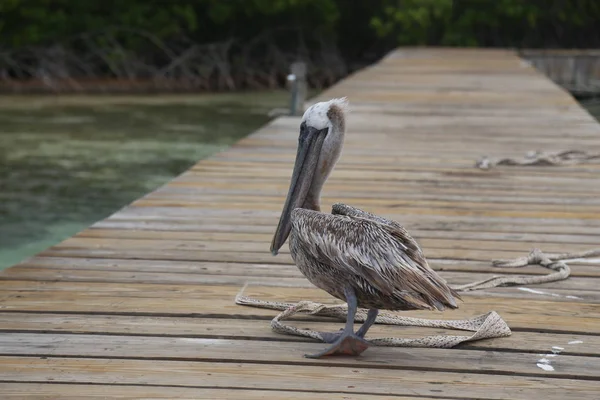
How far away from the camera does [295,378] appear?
2.66 meters

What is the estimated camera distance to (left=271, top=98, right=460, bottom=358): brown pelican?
2584 mm

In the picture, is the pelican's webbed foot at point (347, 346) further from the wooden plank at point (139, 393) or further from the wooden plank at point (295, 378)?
the wooden plank at point (139, 393)

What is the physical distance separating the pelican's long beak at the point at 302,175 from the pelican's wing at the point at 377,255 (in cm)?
18

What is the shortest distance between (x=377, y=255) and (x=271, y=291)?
3.22 ft

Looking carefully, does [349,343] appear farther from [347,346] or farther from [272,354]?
[272,354]

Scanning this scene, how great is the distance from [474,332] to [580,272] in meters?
0.96

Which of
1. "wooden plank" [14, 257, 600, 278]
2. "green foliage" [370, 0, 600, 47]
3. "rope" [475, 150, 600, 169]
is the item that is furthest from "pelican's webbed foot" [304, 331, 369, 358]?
"green foliage" [370, 0, 600, 47]

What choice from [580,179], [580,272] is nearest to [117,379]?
[580,272]

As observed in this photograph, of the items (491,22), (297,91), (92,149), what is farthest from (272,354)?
(491,22)

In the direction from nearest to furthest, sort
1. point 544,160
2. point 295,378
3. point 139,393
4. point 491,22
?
1. point 139,393
2. point 295,378
3. point 544,160
4. point 491,22

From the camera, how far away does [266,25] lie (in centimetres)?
2422

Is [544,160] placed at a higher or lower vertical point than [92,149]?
higher

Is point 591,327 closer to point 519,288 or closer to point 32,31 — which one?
A: point 519,288

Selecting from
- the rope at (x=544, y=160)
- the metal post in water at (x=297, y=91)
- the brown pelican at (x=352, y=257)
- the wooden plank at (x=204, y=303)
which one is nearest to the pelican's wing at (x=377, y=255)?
the brown pelican at (x=352, y=257)
